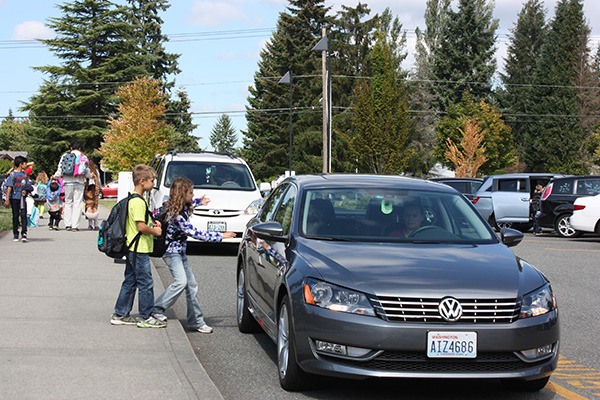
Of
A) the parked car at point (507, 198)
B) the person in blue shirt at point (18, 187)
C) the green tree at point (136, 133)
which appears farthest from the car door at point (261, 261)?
the green tree at point (136, 133)

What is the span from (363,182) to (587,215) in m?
15.1

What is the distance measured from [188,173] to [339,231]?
10.8 metres

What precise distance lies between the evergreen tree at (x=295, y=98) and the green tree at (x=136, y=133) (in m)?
13.2

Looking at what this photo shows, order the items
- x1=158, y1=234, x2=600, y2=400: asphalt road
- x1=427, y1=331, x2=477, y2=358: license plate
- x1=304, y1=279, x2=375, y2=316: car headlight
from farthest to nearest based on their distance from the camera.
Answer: x1=158, y1=234, x2=600, y2=400: asphalt road < x1=304, y1=279, x2=375, y2=316: car headlight < x1=427, y1=331, x2=477, y2=358: license plate

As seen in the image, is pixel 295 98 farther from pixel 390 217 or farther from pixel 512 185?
pixel 390 217

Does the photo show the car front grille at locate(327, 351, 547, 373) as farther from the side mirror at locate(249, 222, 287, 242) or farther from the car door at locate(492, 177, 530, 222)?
the car door at locate(492, 177, 530, 222)

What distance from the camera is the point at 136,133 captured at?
59.5m

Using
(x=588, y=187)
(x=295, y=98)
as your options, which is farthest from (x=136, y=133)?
(x=588, y=187)

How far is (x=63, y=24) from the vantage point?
8294 centimetres

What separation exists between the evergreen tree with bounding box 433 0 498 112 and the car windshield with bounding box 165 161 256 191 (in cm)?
6364

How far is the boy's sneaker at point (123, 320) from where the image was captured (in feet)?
27.9

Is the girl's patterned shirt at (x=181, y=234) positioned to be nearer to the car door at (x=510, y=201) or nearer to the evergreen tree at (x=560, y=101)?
the car door at (x=510, y=201)

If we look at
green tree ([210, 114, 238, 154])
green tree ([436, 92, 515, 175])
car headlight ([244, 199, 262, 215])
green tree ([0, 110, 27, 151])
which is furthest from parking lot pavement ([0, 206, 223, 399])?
green tree ([210, 114, 238, 154])

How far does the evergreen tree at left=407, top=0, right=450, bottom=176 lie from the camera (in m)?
82.2
